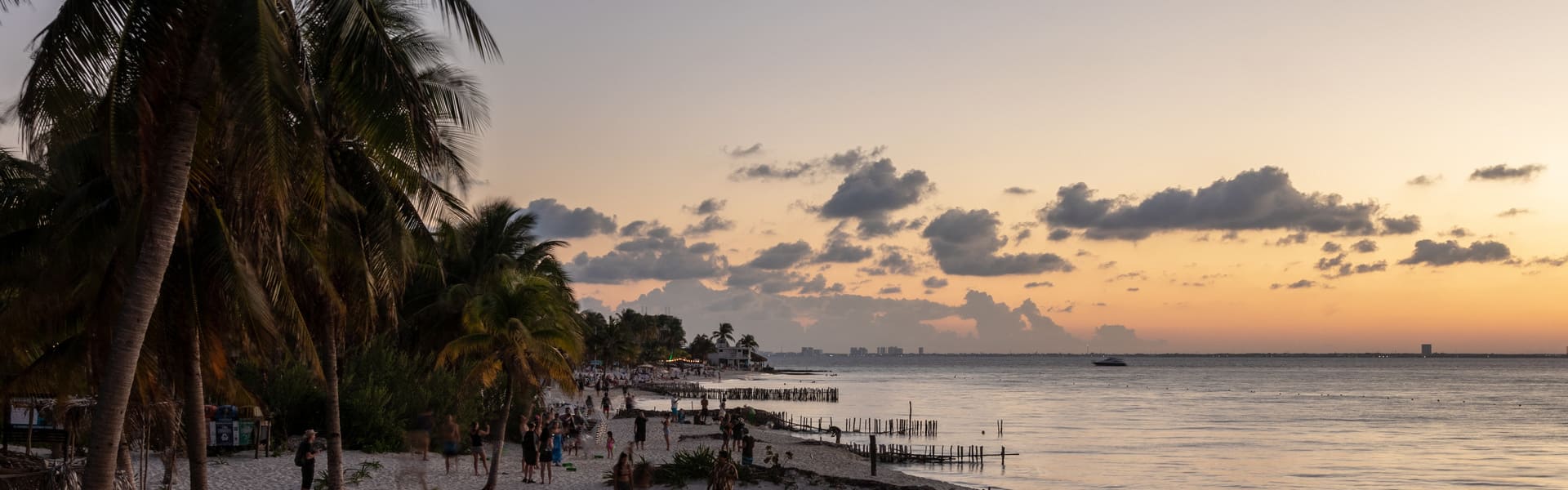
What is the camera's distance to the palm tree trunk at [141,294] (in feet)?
34.6

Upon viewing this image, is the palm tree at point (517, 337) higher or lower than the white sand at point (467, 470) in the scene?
higher

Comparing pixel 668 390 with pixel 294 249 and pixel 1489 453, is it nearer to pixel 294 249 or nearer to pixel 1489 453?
pixel 1489 453

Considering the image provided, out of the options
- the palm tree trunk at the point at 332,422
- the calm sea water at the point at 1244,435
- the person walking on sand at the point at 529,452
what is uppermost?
the palm tree trunk at the point at 332,422

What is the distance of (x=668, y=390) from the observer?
110 metres

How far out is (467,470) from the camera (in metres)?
28.6

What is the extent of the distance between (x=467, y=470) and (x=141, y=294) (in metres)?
18.8

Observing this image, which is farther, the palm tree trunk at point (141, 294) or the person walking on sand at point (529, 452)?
the person walking on sand at point (529, 452)

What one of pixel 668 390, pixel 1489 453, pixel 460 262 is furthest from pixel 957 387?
pixel 460 262

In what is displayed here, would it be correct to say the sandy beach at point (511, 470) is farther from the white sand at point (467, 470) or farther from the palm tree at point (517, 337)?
the palm tree at point (517, 337)

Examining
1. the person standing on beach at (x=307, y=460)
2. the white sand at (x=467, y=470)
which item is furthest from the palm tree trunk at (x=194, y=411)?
the person standing on beach at (x=307, y=460)

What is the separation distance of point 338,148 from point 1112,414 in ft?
240

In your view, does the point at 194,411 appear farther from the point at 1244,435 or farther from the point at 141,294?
the point at 1244,435

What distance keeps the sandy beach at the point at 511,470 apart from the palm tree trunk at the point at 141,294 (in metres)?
2.90

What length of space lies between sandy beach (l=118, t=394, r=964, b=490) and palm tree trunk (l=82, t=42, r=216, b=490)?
290 centimetres
